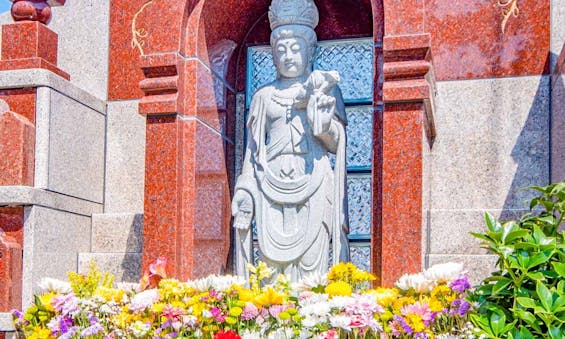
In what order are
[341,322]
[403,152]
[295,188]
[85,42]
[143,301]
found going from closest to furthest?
[341,322]
[143,301]
[403,152]
[295,188]
[85,42]

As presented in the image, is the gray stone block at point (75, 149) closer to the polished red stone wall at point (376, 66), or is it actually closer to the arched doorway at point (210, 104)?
the polished red stone wall at point (376, 66)

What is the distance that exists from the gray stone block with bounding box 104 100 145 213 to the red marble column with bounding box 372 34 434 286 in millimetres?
2848

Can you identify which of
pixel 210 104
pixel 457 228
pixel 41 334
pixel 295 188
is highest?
pixel 210 104

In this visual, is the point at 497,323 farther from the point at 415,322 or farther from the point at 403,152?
the point at 403,152

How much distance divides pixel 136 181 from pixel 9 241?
1.52 meters

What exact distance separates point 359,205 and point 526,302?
358cm

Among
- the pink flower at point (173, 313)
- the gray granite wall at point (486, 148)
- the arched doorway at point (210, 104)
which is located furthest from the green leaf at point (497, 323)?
the gray granite wall at point (486, 148)

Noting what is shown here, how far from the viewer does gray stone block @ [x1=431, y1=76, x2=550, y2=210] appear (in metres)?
7.21

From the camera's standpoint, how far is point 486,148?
287 inches

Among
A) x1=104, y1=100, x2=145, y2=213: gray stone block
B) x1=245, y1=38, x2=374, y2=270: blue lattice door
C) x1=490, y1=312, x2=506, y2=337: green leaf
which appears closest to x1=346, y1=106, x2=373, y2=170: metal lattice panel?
x1=245, y1=38, x2=374, y2=270: blue lattice door

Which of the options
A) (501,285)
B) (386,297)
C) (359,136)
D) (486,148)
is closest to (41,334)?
(386,297)

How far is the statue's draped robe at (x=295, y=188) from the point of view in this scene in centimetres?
661

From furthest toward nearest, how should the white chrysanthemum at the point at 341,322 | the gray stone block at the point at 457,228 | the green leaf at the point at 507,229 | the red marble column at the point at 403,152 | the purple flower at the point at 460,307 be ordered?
the gray stone block at the point at 457,228, the red marble column at the point at 403,152, the purple flower at the point at 460,307, the white chrysanthemum at the point at 341,322, the green leaf at the point at 507,229

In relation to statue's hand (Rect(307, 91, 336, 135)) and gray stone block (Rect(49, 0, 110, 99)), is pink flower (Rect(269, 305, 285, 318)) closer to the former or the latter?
statue's hand (Rect(307, 91, 336, 135))
